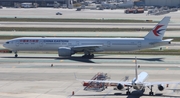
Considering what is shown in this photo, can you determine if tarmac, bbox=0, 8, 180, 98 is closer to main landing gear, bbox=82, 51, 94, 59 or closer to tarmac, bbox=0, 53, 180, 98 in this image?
tarmac, bbox=0, 53, 180, 98

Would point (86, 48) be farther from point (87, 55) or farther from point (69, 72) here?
point (69, 72)

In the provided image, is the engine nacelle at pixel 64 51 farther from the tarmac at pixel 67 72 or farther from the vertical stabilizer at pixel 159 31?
the vertical stabilizer at pixel 159 31

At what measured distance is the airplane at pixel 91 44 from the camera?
83.3 m

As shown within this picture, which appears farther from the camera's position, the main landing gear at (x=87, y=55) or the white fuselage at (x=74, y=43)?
the main landing gear at (x=87, y=55)

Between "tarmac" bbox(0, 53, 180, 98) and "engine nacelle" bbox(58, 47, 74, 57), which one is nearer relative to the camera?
"tarmac" bbox(0, 53, 180, 98)

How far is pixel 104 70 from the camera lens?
7081 cm

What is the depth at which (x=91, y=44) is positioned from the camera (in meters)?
84.6

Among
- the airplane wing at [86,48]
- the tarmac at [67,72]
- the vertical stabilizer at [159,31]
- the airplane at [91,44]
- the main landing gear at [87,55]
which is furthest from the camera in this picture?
the main landing gear at [87,55]

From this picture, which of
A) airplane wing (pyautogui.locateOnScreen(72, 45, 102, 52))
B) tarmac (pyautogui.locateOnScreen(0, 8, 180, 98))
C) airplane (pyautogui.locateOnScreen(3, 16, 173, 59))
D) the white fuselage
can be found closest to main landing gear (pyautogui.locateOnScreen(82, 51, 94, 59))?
airplane (pyautogui.locateOnScreen(3, 16, 173, 59))

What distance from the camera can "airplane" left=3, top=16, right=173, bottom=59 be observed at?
83.3 metres

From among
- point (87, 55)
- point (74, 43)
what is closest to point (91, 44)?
point (87, 55)

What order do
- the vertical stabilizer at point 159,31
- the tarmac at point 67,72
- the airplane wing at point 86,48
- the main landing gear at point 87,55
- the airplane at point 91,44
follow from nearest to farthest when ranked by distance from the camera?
the tarmac at point 67,72
the vertical stabilizer at point 159,31
the airplane at point 91,44
the airplane wing at point 86,48
the main landing gear at point 87,55

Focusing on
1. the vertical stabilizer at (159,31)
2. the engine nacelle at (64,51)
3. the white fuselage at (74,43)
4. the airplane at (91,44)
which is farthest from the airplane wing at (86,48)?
the vertical stabilizer at (159,31)

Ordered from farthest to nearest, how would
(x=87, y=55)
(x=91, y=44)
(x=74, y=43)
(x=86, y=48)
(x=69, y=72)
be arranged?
1. (x=74, y=43)
2. (x=87, y=55)
3. (x=91, y=44)
4. (x=86, y=48)
5. (x=69, y=72)
